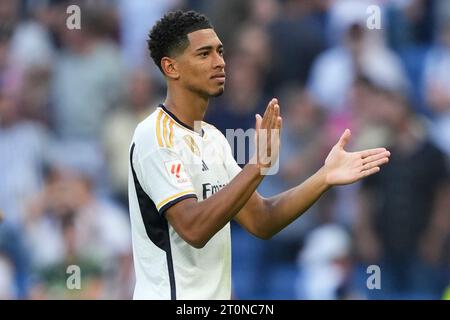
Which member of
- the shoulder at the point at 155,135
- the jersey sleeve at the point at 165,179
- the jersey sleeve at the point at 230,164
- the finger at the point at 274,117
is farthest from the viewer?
the jersey sleeve at the point at 230,164

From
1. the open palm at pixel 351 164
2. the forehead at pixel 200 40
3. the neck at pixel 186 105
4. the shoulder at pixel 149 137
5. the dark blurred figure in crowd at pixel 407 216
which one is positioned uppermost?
the forehead at pixel 200 40

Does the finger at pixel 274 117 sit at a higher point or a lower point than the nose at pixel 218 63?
lower

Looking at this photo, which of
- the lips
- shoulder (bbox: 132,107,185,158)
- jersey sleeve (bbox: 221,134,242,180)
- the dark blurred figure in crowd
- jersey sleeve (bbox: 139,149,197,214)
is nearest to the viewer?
jersey sleeve (bbox: 139,149,197,214)

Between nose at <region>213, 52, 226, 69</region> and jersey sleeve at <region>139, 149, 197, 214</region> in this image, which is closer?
jersey sleeve at <region>139, 149, 197, 214</region>

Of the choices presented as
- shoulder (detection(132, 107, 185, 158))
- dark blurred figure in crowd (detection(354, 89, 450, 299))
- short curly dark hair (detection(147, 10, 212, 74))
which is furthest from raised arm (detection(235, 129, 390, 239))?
dark blurred figure in crowd (detection(354, 89, 450, 299))

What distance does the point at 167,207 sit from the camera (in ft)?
17.6

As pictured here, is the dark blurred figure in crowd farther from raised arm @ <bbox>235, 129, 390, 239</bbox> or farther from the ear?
the ear

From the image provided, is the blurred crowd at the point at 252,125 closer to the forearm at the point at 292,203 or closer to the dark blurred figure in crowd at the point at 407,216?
the dark blurred figure in crowd at the point at 407,216

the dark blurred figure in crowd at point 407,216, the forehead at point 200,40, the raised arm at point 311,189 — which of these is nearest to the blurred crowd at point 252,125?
the dark blurred figure in crowd at point 407,216

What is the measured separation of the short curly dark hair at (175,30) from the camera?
5.68 meters

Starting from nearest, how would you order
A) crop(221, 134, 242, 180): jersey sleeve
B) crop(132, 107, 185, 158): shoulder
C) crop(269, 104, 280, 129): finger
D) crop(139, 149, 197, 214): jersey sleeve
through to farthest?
crop(269, 104, 280, 129): finger < crop(139, 149, 197, 214): jersey sleeve < crop(132, 107, 185, 158): shoulder < crop(221, 134, 242, 180): jersey sleeve

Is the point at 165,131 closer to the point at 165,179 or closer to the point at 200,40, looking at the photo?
the point at 165,179

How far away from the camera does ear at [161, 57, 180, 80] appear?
5676 millimetres
